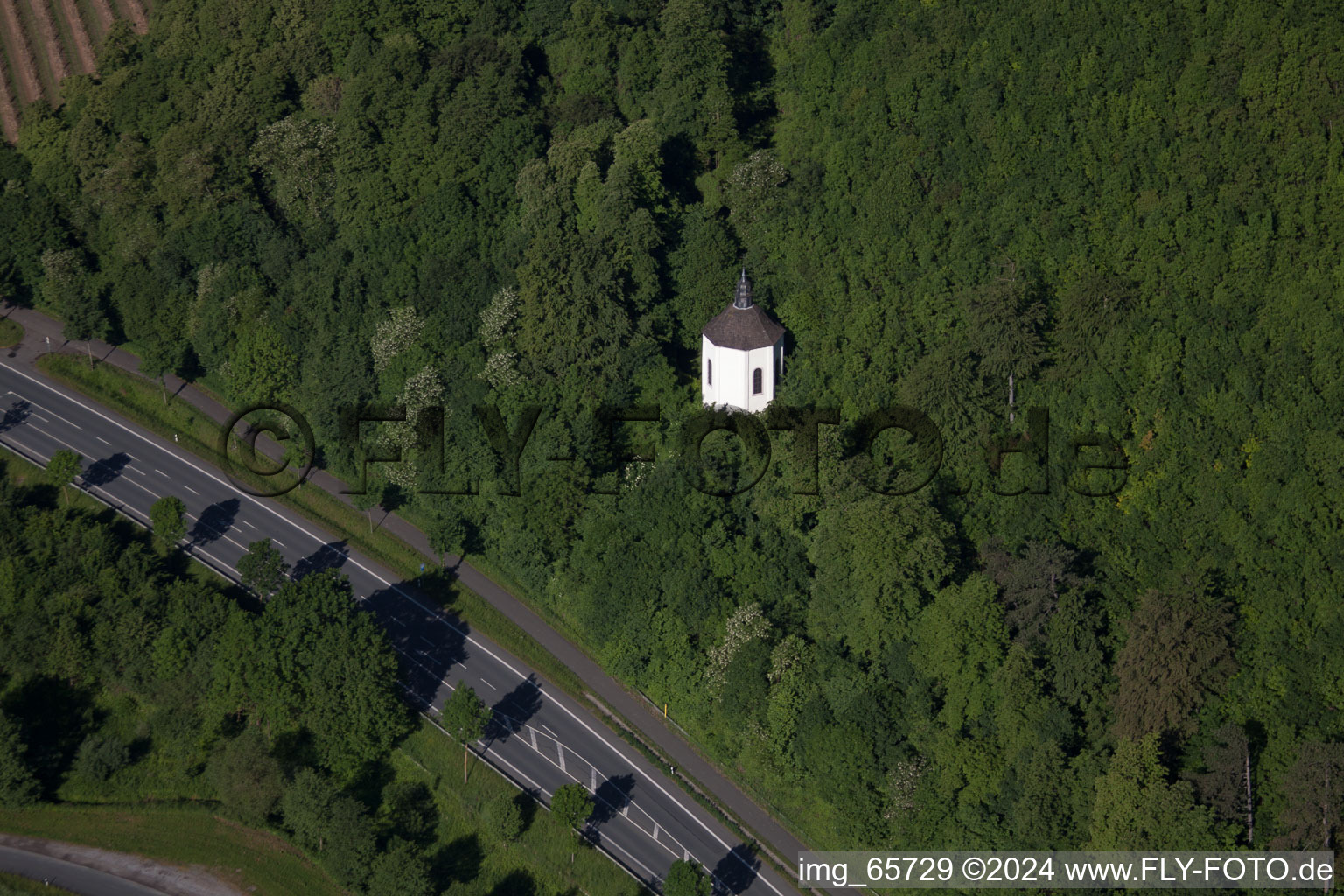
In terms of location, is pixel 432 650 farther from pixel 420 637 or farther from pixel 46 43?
pixel 46 43

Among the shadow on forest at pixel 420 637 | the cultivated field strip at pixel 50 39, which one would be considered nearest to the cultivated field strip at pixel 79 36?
the cultivated field strip at pixel 50 39

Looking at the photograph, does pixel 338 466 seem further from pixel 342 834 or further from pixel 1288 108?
pixel 1288 108

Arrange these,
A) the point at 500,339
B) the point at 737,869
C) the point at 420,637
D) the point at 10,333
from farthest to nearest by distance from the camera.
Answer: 1. the point at 10,333
2. the point at 500,339
3. the point at 420,637
4. the point at 737,869

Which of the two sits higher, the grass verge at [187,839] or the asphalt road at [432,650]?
the asphalt road at [432,650]

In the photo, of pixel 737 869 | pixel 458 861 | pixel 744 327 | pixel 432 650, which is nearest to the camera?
pixel 737 869

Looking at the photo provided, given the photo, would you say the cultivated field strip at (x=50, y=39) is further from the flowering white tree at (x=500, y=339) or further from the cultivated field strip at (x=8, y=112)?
the flowering white tree at (x=500, y=339)

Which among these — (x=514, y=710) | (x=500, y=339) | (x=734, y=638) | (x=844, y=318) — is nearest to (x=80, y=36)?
(x=500, y=339)

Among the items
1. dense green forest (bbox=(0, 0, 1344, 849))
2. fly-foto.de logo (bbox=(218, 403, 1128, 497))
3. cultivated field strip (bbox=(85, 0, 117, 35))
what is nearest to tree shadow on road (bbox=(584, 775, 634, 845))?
dense green forest (bbox=(0, 0, 1344, 849))
